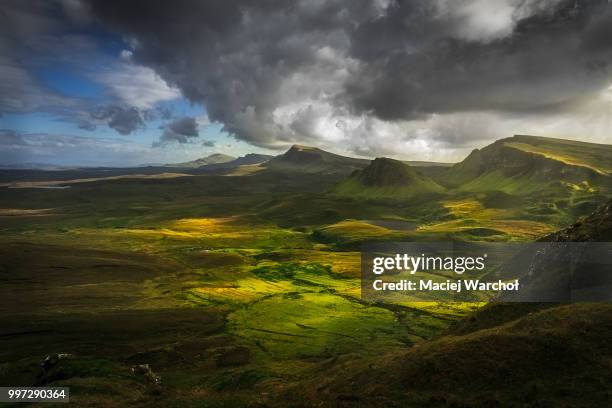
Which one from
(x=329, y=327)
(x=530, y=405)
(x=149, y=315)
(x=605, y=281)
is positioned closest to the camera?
(x=530, y=405)

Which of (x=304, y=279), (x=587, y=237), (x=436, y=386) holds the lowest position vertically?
(x=304, y=279)

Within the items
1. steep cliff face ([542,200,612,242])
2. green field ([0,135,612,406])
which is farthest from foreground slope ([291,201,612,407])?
steep cliff face ([542,200,612,242])

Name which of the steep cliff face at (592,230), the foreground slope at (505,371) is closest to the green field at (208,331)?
the foreground slope at (505,371)

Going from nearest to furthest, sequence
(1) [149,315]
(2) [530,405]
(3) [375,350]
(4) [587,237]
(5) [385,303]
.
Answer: (2) [530,405], (4) [587,237], (3) [375,350], (1) [149,315], (5) [385,303]

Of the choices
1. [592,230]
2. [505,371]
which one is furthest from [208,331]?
[592,230]

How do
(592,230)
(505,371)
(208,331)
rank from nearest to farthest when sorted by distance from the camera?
(505,371) → (592,230) → (208,331)

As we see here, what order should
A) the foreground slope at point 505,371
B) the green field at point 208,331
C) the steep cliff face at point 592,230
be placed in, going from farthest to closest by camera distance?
the steep cliff face at point 592,230, the green field at point 208,331, the foreground slope at point 505,371

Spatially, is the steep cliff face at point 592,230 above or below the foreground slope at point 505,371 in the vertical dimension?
above

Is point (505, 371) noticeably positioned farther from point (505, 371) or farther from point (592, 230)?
point (592, 230)

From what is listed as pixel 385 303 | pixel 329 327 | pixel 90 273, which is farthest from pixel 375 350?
pixel 90 273

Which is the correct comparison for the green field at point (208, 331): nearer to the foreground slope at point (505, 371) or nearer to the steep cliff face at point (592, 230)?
the foreground slope at point (505, 371)

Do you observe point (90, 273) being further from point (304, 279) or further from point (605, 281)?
point (605, 281)
